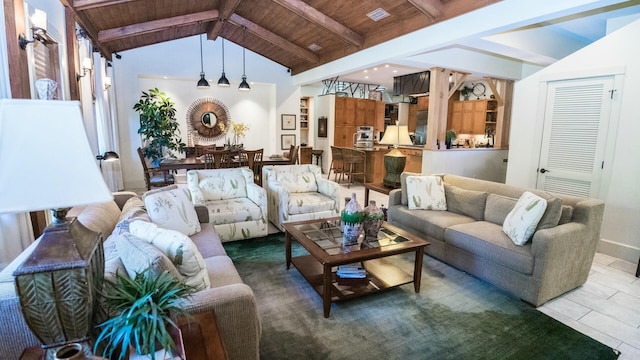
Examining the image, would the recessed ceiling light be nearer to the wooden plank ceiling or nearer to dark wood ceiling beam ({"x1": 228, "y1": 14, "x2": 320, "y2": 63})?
the wooden plank ceiling

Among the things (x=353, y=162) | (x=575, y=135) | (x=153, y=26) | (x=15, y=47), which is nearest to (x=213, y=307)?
(x=15, y=47)

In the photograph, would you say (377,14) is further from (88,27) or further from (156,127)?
(156,127)

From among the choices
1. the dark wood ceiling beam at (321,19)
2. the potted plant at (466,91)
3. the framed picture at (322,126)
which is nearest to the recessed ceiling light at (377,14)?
the dark wood ceiling beam at (321,19)

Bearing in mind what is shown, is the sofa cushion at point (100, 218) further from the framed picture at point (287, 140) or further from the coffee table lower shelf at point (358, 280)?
the framed picture at point (287, 140)

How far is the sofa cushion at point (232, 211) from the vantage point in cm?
373

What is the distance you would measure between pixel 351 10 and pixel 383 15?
1.57ft

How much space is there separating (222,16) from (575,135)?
5716mm

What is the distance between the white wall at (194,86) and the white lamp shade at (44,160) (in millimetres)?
6697

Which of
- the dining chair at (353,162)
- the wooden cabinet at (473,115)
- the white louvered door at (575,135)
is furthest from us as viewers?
the wooden cabinet at (473,115)

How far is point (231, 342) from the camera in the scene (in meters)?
1.55

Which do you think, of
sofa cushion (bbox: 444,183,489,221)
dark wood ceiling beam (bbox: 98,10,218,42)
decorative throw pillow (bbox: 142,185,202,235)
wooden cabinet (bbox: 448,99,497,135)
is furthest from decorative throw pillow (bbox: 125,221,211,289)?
wooden cabinet (bbox: 448,99,497,135)

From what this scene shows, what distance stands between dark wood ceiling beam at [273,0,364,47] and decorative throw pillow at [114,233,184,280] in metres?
4.21

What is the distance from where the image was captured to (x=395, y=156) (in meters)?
4.65

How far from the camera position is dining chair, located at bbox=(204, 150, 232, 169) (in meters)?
4.97
